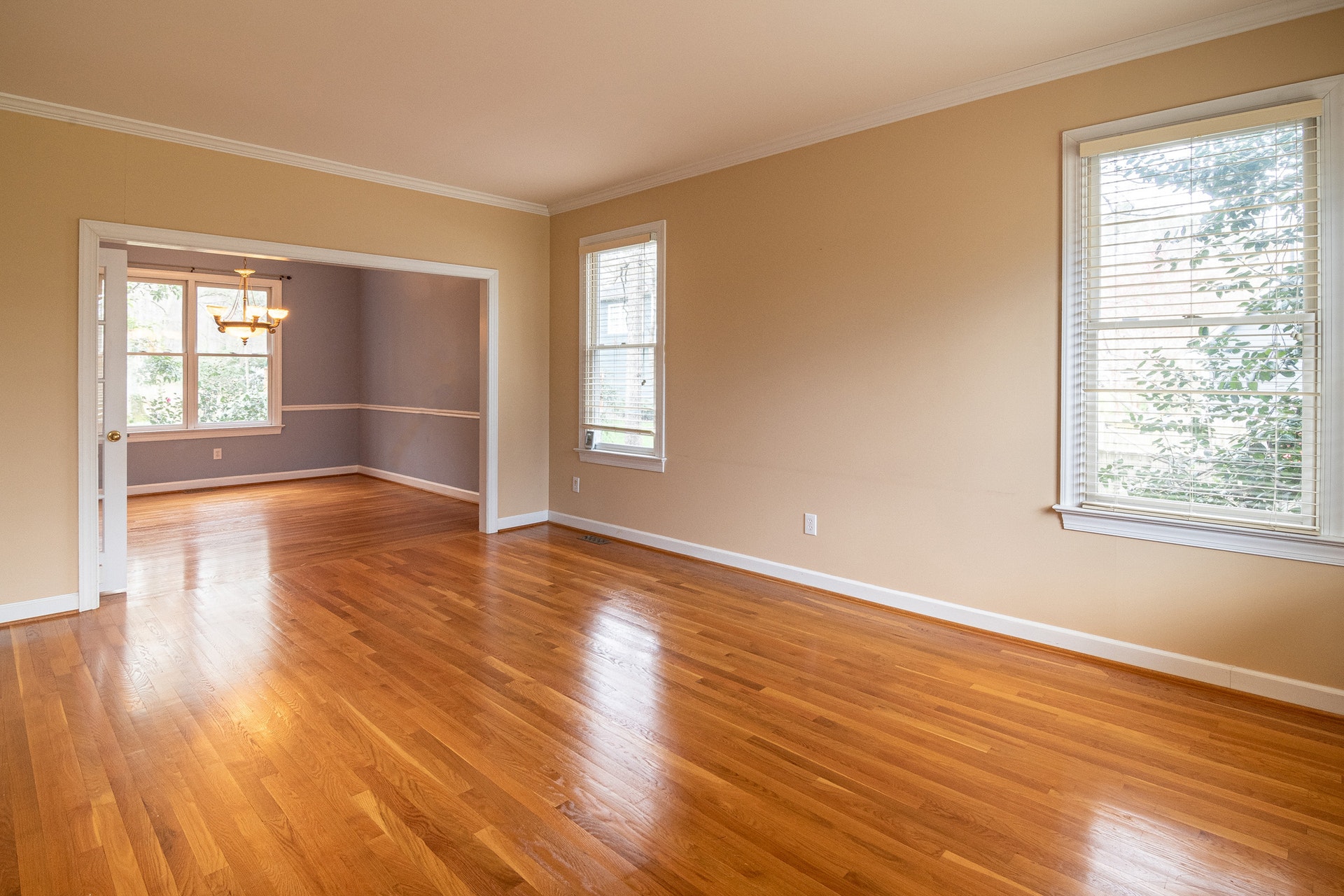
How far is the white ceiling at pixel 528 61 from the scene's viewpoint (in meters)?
2.81

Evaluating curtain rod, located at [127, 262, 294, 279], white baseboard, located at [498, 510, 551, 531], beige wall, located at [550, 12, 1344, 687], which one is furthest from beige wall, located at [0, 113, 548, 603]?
curtain rod, located at [127, 262, 294, 279]

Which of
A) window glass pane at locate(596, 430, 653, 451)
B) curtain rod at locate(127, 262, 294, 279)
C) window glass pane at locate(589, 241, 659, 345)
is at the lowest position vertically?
window glass pane at locate(596, 430, 653, 451)

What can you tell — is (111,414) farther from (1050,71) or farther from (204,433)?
(1050,71)

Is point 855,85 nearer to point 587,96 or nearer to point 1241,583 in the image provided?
point 587,96

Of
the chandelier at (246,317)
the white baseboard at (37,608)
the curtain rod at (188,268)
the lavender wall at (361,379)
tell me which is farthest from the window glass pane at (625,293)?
the curtain rod at (188,268)

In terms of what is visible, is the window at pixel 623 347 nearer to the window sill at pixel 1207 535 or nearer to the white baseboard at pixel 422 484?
the white baseboard at pixel 422 484

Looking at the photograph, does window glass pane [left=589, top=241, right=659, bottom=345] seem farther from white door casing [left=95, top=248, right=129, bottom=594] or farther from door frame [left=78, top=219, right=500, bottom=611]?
white door casing [left=95, top=248, right=129, bottom=594]

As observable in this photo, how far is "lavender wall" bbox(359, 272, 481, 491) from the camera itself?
7.24 m

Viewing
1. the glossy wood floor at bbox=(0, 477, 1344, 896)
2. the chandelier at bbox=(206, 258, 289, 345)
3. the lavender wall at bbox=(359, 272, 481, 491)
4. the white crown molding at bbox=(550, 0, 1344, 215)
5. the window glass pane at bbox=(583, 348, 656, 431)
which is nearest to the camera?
the glossy wood floor at bbox=(0, 477, 1344, 896)

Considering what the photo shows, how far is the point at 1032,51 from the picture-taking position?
125 inches

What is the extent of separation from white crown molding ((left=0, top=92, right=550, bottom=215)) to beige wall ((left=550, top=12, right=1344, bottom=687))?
1624 mm

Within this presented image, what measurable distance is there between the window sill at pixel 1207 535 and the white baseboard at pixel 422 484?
4.98m

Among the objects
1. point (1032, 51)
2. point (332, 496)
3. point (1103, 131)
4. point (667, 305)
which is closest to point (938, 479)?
point (1103, 131)

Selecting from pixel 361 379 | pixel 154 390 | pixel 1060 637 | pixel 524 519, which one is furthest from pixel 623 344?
pixel 154 390
